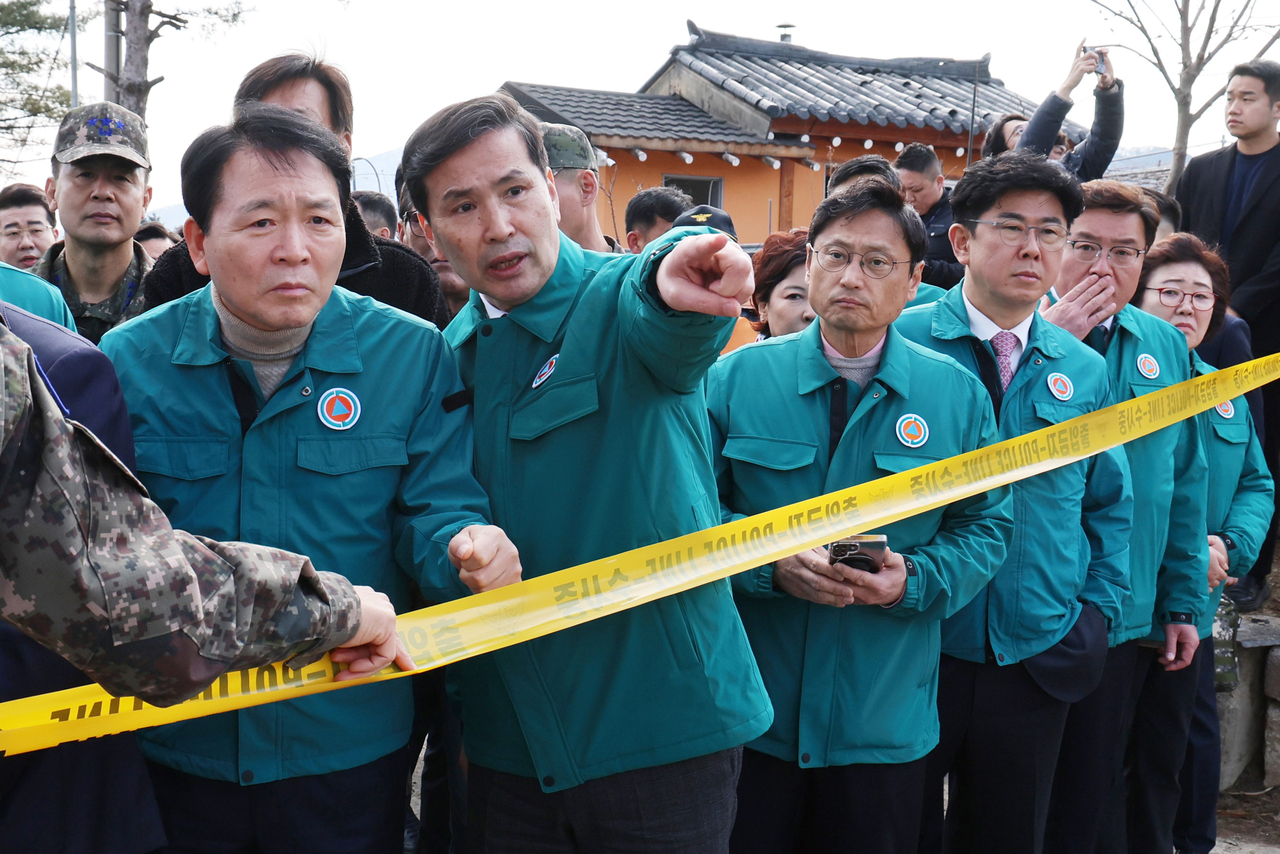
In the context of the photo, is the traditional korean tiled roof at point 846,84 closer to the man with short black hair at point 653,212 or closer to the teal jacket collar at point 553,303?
the man with short black hair at point 653,212

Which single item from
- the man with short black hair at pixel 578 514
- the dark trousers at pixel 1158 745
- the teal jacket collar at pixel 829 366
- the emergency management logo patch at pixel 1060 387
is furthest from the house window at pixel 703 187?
the man with short black hair at pixel 578 514

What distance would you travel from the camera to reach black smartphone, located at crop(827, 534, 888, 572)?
8.22ft

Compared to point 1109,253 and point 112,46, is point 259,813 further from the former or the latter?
point 112,46

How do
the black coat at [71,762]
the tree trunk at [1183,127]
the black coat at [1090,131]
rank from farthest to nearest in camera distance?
the tree trunk at [1183,127], the black coat at [1090,131], the black coat at [71,762]

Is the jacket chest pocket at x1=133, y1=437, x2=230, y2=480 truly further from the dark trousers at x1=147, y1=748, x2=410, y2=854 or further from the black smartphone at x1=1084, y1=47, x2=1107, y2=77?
the black smartphone at x1=1084, y1=47, x2=1107, y2=77

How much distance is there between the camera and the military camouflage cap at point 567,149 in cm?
422

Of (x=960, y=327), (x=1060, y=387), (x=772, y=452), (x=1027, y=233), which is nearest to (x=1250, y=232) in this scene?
(x=1027, y=233)

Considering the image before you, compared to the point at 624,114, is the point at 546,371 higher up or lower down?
lower down

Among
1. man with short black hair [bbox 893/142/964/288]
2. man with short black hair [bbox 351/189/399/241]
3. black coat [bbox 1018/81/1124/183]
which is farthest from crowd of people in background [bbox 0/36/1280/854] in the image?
man with short black hair [bbox 351/189/399/241]

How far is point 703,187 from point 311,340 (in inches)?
543

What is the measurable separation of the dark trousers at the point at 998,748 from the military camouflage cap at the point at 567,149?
98.3 inches

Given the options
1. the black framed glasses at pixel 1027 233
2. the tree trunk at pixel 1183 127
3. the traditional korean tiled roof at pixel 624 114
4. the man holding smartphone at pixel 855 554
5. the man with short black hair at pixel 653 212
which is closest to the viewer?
the man holding smartphone at pixel 855 554

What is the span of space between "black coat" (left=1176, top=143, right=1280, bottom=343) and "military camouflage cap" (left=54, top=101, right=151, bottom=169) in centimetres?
584

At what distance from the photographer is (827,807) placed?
2727 millimetres
